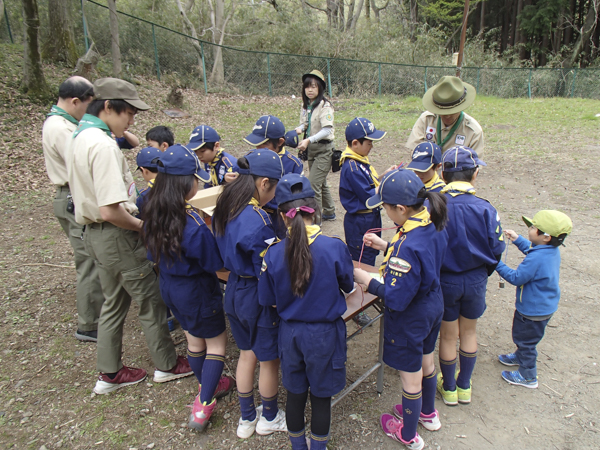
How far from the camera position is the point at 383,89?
17.6 meters

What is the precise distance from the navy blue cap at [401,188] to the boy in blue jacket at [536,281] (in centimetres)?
116

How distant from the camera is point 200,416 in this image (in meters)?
2.62

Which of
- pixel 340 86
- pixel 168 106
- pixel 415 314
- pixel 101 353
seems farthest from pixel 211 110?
pixel 415 314

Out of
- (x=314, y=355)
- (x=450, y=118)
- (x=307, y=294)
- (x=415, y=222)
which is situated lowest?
(x=314, y=355)

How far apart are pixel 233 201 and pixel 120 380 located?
175 centimetres

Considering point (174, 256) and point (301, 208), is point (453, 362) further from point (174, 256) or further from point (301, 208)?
point (174, 256)

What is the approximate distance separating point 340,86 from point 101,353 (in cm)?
1621

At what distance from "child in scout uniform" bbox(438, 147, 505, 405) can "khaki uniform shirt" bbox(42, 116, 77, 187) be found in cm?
297

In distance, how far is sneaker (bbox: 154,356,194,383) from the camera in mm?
3092

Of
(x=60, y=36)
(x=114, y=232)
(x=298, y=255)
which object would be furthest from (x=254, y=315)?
(x=60, y=36)

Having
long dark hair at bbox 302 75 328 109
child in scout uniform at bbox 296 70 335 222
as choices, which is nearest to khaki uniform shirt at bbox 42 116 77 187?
child in scout uniform at bbox 296 70 335 222

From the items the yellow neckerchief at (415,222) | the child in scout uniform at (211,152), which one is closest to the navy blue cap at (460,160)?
the yellow neckerchief at (415,222)

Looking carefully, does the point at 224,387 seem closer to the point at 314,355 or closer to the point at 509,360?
the point at 314,355

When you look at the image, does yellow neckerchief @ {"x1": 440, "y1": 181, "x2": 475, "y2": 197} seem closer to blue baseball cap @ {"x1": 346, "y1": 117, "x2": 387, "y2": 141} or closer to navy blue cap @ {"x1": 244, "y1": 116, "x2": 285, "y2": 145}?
blue baseball cap @ {"x1": 346, "y1": 117, "x2": 387, "y2": 141}
